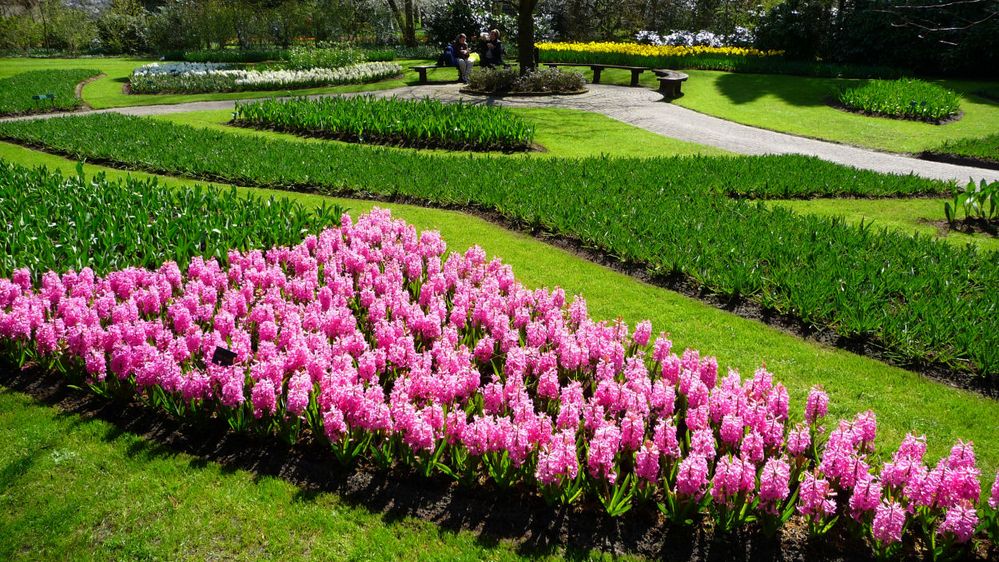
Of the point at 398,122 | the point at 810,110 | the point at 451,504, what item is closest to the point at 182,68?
the point at 398,122

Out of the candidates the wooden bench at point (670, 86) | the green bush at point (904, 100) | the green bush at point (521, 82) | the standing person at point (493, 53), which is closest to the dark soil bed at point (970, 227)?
the green bush at point (904, 100)

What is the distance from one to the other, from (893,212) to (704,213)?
11.2 feet

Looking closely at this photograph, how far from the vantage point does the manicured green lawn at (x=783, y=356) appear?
4.91 m

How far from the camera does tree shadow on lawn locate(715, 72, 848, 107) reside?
21255mm

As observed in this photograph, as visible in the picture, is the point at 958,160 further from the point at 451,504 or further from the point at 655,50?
the point at 655,50

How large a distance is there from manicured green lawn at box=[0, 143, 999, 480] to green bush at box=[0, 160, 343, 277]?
2.23m

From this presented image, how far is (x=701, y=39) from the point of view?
33031 mm

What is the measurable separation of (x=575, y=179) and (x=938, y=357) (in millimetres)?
6034

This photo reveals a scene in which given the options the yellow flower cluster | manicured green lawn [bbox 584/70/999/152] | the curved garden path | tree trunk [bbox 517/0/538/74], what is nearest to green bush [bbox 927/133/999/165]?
the curved garden path

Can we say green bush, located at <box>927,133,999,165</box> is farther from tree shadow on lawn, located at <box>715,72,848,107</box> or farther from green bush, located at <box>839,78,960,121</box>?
tree shadow on lawn, located at <box>715,72,848,107</box>

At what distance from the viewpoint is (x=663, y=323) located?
21.2 feet

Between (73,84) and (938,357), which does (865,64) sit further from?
(73,84)

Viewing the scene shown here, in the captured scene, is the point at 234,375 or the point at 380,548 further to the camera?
the point at 234,375

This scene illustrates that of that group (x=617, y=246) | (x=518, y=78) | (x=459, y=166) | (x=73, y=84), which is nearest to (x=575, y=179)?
(x=459, y=166)
